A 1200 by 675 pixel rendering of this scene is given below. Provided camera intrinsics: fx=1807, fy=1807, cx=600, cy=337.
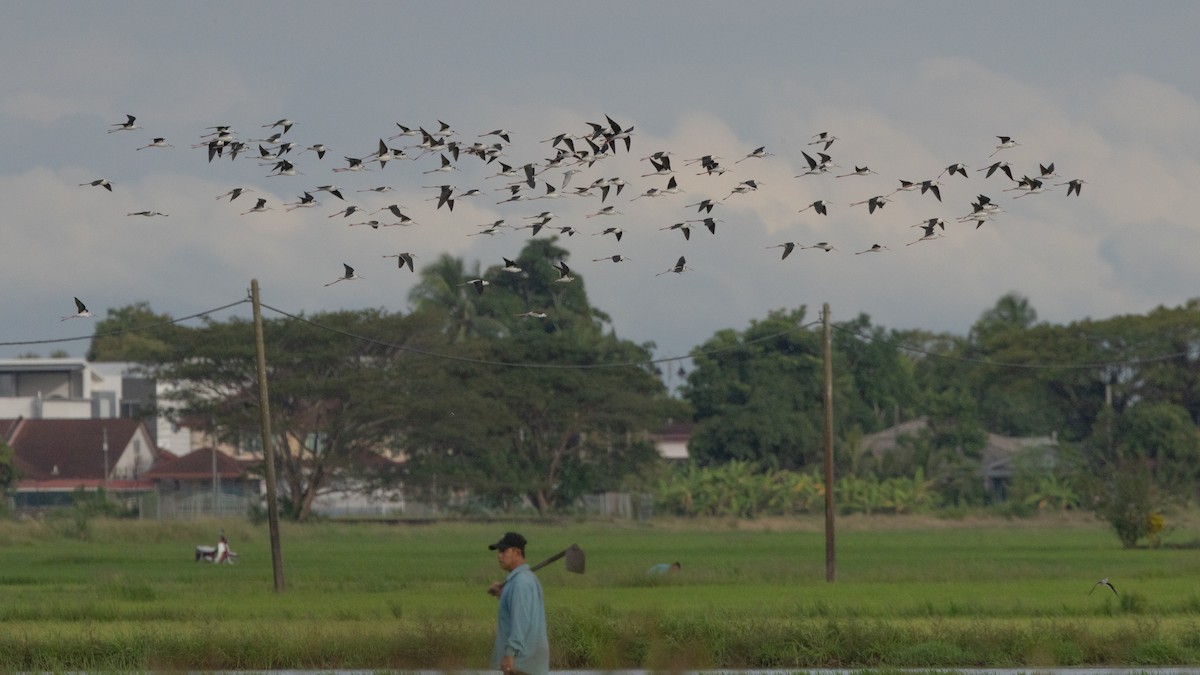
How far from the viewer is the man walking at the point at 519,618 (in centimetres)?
1370

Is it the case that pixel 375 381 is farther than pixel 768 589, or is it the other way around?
pixel 375 381

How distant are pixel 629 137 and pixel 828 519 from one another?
19.4m

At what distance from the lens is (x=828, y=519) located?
41.6 m

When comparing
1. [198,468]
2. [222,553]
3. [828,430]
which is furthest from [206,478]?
[828,430]

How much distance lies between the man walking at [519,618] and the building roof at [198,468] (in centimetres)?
8385

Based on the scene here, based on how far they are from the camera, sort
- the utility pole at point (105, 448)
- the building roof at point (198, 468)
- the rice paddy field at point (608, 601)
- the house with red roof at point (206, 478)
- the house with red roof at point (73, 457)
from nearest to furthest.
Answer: the rice paddy field at point (608, 601) → the house with red roof at point (206, 478) → the utility pole at point (105, 448) → the house with red roof at point (73, 457) → the building roof at point (198, 468)

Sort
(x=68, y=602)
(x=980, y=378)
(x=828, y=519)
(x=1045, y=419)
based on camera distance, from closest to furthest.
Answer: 1. (x=68, y=602)
2. (x=828, y=519)
3. (x=980, y=378)
4. (x=1045, y=419)

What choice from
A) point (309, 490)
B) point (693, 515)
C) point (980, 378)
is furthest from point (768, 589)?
point (980, 378)

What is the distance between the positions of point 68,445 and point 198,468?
742 centimetres

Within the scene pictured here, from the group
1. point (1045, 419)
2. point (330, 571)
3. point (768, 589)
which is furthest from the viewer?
point (1045, 419)

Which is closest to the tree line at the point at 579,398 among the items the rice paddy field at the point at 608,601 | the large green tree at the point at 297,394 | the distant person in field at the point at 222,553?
the large green tree at the point at 297,394

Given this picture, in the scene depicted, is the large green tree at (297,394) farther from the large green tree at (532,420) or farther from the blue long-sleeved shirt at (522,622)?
the blue long-sleeved shirt at (522,622)

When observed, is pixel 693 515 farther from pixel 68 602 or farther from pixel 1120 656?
pixel 1120 656

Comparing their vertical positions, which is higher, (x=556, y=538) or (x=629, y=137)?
(x=629, y=137)
